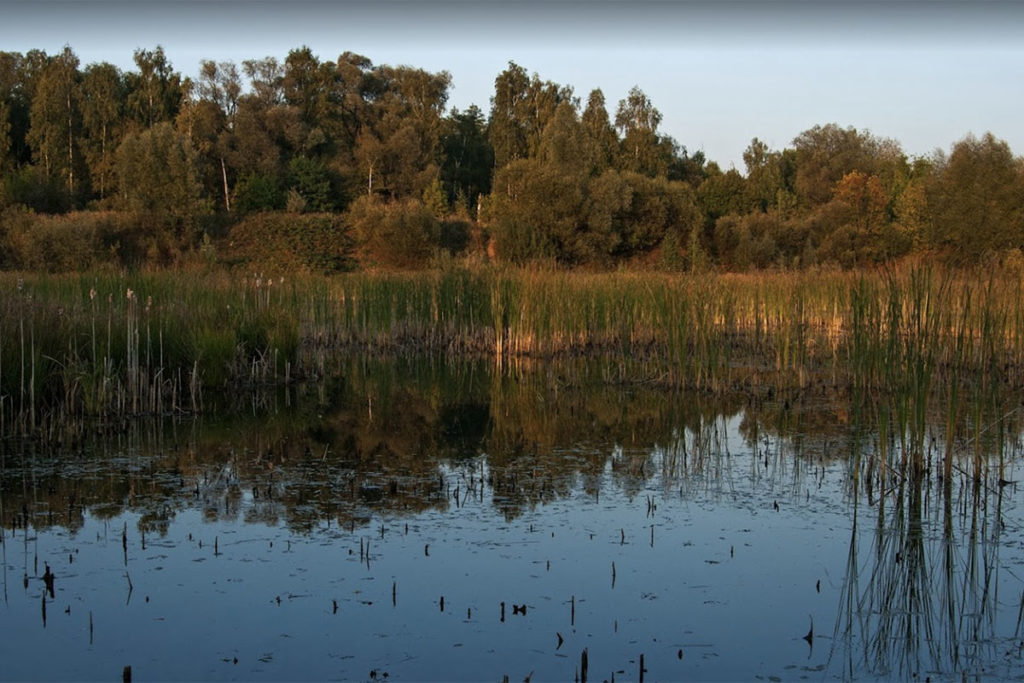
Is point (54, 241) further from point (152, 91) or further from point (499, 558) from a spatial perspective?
point (499, 558)

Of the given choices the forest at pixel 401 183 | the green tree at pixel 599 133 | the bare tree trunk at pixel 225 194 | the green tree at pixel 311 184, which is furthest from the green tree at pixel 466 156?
the bare tree trunk at pixel 225 194

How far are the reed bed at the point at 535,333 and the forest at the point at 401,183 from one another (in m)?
15.7

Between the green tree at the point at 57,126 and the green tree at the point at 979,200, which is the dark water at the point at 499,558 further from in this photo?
the green tree at the point at 57,126

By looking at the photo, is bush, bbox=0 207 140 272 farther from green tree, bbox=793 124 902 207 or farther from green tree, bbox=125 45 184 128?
green tree, bbox=793 124 902 207

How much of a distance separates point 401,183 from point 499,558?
42223 mm

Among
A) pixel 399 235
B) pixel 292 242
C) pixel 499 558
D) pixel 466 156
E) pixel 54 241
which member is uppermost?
pixel 466 156

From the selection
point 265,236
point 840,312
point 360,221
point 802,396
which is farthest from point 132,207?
point 802,396

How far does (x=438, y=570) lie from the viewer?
180 inches

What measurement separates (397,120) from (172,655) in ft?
148

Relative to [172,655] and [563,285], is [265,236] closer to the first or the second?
[563,285]

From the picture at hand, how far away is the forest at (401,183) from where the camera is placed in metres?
35.3

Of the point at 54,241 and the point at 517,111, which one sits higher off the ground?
the point at 517,111

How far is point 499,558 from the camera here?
473 cm

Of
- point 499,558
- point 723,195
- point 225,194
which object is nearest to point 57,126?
point 225,194
